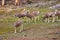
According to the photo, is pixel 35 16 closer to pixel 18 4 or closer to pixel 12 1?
pixel 18 4

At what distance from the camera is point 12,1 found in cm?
4534

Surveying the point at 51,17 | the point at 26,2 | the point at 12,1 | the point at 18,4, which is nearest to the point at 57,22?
the point at 51,17

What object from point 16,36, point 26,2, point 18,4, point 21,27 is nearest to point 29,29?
point 21,27

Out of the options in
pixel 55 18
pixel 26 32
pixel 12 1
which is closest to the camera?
pixel 26 32

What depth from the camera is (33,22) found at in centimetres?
2230

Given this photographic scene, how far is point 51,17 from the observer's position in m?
23.0

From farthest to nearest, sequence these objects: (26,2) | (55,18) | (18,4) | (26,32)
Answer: (26,2) < (18,4) < (55,18) < (26,32)

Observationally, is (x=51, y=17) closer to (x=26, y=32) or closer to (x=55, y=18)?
(x=55, y=18)

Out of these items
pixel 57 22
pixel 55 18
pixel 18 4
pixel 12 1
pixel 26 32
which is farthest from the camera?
pixel 12 1

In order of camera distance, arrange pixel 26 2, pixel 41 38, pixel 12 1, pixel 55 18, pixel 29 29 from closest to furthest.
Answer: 1. pixel 41 38
2. pixel 29 29
3. pixel 55 18
4. pixel 26 2
5. pixel 12 1

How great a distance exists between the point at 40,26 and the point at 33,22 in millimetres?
2191

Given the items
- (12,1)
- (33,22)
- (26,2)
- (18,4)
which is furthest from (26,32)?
(12,1)

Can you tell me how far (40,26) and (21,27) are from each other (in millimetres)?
1978

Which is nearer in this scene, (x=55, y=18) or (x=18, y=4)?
(x=55, y=18)
